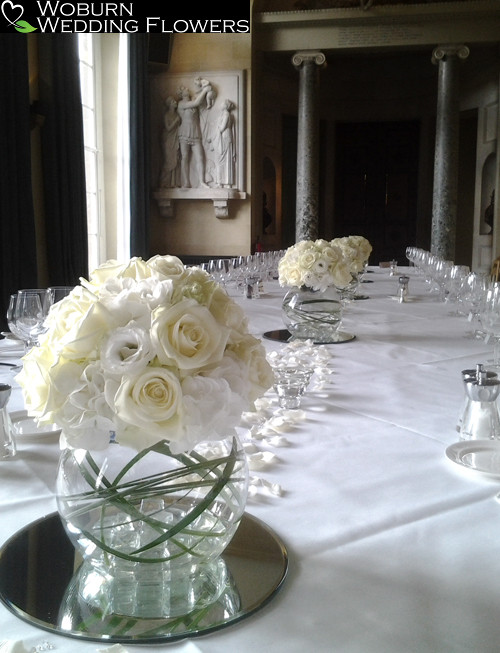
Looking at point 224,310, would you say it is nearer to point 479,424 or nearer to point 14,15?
point 479,424

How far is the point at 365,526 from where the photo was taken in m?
0.99

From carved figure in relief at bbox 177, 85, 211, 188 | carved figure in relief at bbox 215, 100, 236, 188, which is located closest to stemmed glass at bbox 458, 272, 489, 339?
carved figure in relief at bbox 215, 100, 236, 188

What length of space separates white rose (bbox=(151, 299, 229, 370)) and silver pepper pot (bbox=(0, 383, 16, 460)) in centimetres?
72

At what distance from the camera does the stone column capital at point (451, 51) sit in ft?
34.2

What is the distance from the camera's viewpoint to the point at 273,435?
4.68 feet

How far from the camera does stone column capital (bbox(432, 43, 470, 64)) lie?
34.2ft

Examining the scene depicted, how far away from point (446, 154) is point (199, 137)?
4152 mm

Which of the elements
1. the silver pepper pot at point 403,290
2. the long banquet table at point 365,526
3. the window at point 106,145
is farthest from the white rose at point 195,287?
the window at point 106,145

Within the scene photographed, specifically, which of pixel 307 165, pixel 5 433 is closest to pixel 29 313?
pixel 5 433

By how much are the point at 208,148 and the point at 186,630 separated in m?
10.3

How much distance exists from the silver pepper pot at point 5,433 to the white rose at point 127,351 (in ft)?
2.25

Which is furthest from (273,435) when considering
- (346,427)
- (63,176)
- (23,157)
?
(63,176)

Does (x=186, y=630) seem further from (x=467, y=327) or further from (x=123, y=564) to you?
(x=467, y=327)

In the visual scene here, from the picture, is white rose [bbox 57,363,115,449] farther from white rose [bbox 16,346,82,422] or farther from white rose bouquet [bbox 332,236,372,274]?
white rose bouquet [bbox 332,236,372,274]
